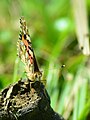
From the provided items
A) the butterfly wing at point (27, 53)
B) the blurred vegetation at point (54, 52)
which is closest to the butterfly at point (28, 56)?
the butterfly wing at point (27, 53)

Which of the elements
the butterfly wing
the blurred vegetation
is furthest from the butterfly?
the blurred vegetation

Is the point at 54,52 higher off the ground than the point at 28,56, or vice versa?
the point at 54,52

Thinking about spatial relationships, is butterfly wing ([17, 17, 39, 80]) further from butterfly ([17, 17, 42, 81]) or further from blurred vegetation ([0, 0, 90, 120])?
blurred vegetation ([0, 0, 90, 120])

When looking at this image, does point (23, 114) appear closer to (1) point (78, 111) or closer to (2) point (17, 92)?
(2) point (17, 92)

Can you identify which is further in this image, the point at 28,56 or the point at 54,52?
the point at 54,52

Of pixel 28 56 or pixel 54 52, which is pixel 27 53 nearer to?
pixel 28 56

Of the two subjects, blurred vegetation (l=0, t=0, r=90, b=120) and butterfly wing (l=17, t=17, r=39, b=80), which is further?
blurred vegetation (l=0, t=0, r=90, b=120)

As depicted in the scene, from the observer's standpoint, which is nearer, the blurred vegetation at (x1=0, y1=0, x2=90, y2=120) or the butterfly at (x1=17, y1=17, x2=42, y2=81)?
the butterfly at (x1=17, y1=17, x2=42, y2=81)

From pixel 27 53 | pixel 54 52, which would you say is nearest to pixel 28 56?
pixel 27 53
